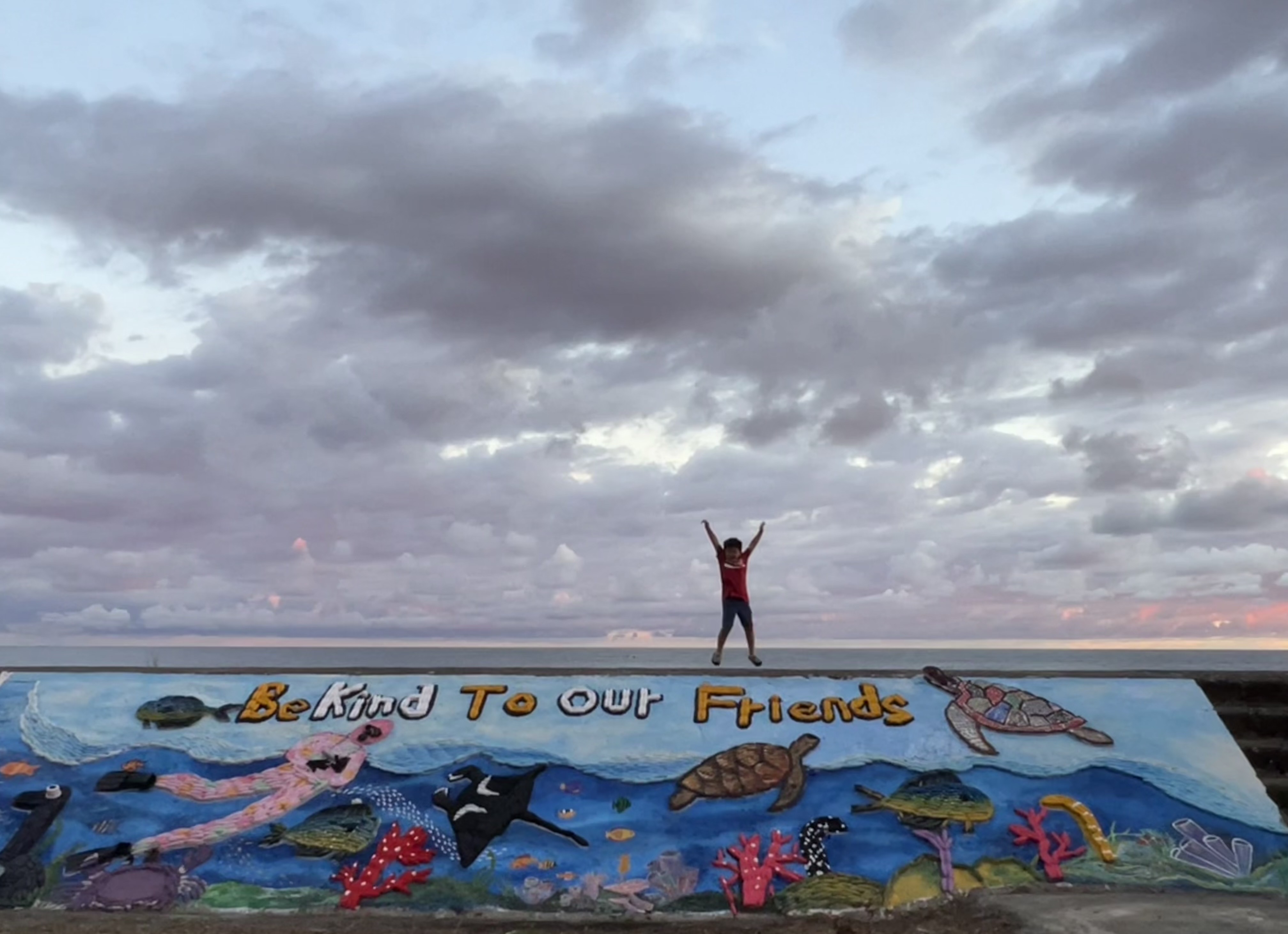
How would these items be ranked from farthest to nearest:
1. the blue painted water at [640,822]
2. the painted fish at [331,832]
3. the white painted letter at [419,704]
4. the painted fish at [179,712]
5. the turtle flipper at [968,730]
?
the painted fish at [179,712] < the white painted letter at [419,704] < the turtle flipper at [968,730] < the painted fish at [331,832] < the blue painted water at [640,822]

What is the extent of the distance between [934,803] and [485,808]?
15.8 ft

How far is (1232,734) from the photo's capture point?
1215 centimetres

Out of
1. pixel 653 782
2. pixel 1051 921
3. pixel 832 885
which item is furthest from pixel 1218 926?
pixel 653 782

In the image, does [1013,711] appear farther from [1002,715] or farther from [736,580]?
[736,580]

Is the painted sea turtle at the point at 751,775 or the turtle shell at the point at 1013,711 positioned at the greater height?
the turtle shell at the point at 1013,711

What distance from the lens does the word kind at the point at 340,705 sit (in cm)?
1294

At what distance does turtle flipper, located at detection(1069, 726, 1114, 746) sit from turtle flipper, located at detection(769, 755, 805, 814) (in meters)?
3.19

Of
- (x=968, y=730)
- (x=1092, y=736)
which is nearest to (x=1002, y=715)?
(x=968, y=730)

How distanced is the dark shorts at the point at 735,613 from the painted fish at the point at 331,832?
5.15 metres

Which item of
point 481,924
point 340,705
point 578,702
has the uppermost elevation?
point 578,702

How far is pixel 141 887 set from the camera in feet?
35.8

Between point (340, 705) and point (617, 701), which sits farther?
point (340, 705)

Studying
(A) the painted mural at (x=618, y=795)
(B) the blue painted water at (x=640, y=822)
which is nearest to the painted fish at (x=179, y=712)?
(A) the painted mural at (x=618, y=795)

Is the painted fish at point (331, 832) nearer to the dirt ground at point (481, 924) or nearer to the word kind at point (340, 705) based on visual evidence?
the dirt ground at point (481, 924)
